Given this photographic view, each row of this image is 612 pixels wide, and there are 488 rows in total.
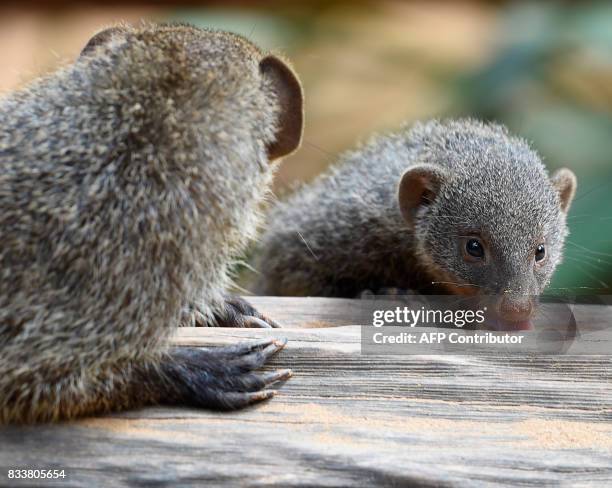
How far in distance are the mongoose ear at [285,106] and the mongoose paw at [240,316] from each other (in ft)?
2.07

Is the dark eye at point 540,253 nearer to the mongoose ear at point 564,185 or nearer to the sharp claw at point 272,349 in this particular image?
the mongoose ear at point 564,185

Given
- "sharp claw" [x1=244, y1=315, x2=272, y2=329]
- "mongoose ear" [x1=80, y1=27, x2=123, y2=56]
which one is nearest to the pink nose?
"sharp claw" [x1=244, y1=315, x2=272, y2=329]

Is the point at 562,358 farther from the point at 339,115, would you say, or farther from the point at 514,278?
the point at 339,115

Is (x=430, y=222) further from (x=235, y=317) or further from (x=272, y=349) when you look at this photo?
(x=272, y=349)

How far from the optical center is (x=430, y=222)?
365cm

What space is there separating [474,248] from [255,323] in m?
1.00

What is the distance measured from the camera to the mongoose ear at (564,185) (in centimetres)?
380

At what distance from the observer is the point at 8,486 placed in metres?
2.37

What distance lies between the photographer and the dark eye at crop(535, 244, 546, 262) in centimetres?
346

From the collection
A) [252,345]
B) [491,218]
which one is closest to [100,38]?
[252,345]

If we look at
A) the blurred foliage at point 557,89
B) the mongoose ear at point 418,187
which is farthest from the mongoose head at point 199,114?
the blurred foliage at point 557,89

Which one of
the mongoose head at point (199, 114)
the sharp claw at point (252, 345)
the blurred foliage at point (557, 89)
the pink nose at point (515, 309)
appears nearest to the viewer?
the mongoose head at point (199, 114)

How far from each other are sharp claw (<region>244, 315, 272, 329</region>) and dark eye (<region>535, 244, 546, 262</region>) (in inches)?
46.7

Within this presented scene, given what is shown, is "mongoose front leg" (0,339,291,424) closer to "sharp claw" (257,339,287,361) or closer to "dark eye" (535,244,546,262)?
"sharp claw" (257,339,287,361)
